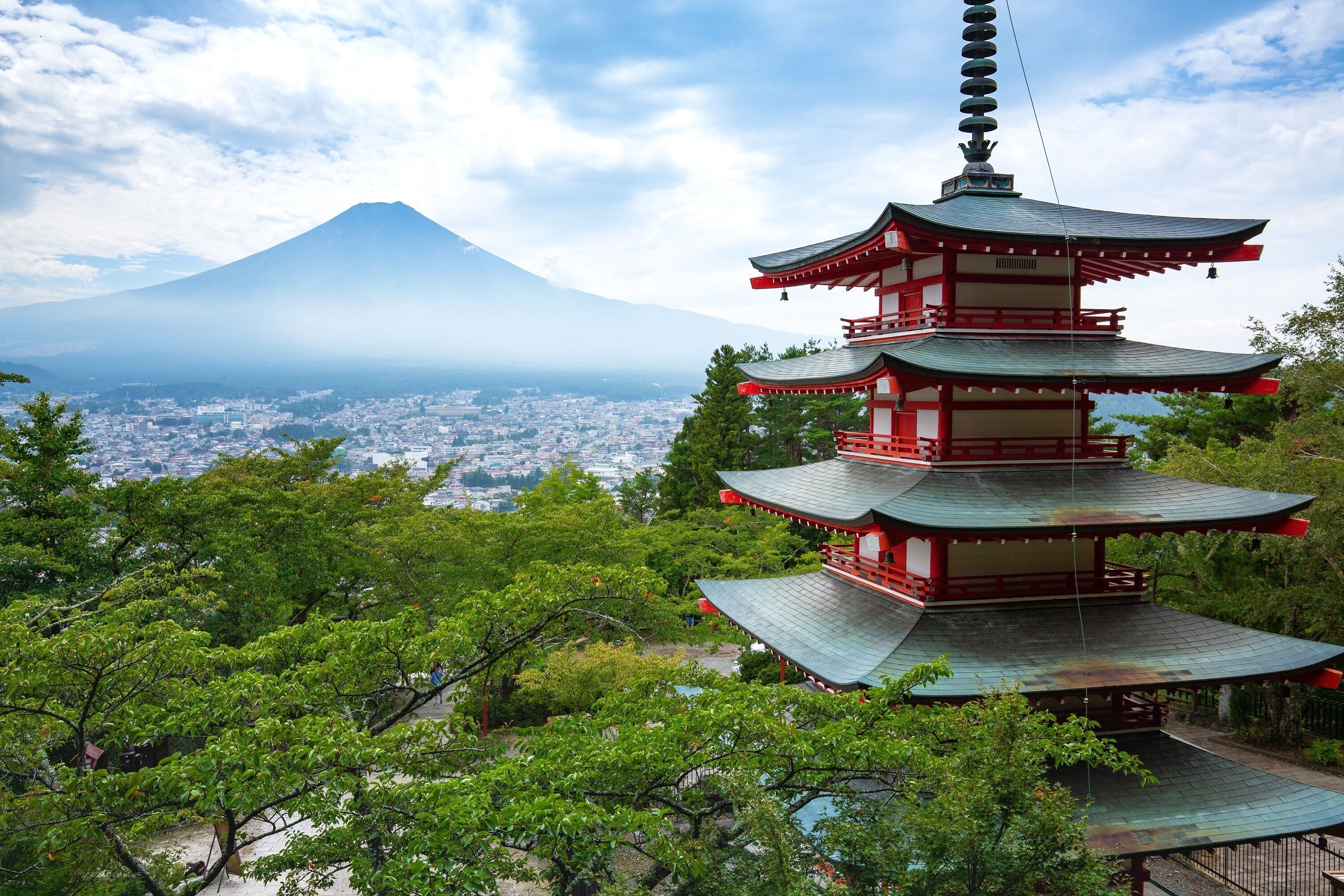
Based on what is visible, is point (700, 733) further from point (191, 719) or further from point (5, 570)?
point (5, 570)

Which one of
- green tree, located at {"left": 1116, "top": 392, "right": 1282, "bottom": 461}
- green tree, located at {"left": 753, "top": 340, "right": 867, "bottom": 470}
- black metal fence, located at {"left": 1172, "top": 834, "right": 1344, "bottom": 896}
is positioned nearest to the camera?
black metal fence, located at {"left": 1172, "top": 834, "right": 1344, "bottom": 896}

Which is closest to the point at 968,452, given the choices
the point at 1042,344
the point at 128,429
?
the point at 1042,344

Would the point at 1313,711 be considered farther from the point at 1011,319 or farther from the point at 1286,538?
the point at 1011,319

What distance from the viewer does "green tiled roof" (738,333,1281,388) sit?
8.48m

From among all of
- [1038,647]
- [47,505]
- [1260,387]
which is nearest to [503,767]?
[1038,647]

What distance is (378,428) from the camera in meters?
96.8

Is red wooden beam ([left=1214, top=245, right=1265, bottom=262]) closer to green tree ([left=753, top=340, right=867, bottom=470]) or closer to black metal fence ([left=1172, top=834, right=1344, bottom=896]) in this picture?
black metal fence ([left=1172, top=834, right=1344, bottom=896])

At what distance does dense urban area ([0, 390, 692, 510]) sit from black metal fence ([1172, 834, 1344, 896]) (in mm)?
20301

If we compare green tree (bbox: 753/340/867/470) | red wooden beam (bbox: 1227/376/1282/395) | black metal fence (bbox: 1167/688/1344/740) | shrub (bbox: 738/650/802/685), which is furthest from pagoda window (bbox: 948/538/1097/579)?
green tree (bbox: 753/340/867/470)

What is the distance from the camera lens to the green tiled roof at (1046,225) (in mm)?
8773

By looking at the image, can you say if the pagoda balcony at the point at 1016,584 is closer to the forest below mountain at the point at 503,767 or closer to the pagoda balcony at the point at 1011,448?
the pagoda balcony at the point at 1011,448

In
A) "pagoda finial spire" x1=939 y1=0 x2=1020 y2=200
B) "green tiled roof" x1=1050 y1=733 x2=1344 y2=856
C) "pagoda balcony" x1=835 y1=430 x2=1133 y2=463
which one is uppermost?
"pagoda finial spire" x1=939 y1=0 x2=1020 y2=200

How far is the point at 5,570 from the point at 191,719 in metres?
10.5

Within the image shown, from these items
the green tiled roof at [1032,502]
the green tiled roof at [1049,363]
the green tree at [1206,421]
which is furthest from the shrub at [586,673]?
the green tree at [1206,421]
